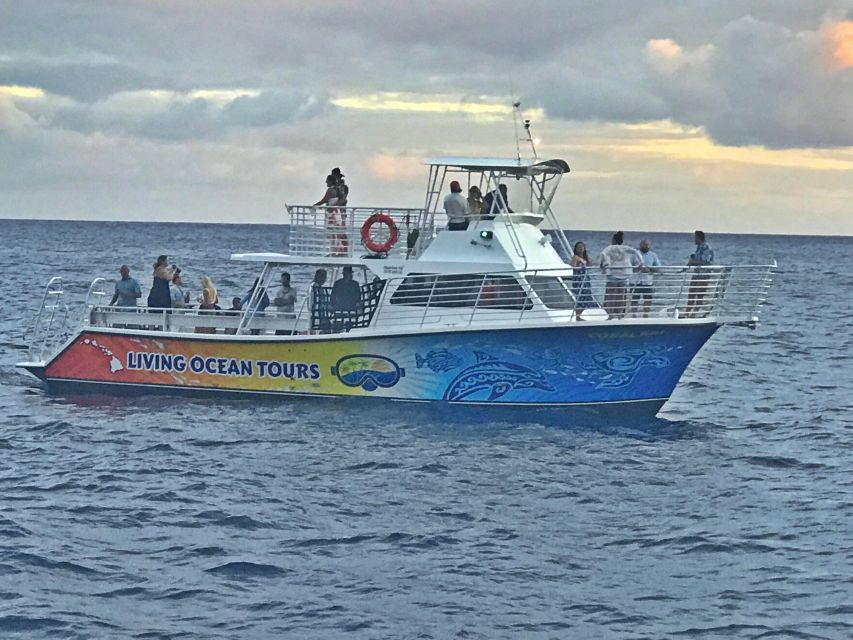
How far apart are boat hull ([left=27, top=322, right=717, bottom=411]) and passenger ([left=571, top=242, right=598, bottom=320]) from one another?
0.82 meters

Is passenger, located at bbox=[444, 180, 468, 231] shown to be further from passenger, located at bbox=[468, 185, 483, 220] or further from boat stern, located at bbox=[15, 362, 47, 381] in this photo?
boat stern, located at bbox=[15, 362, 47, 381]

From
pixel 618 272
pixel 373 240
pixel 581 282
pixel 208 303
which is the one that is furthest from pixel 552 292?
pixel 208 303

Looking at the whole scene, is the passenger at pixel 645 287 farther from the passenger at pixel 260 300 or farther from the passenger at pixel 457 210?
the passenger at pixel 260 300

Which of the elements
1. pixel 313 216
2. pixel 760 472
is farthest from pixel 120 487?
pixel 760 472

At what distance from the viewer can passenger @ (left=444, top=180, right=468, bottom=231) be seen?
75.0 feet

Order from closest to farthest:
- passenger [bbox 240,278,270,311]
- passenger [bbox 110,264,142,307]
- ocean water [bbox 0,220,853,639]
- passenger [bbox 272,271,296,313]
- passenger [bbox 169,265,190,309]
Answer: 1. ocean water [bbox 0,220,853,639]
2. passenger [bbox 240,278,270,311]
3. passenger [bbox 272,271,296,313]
4. passenger [bbox 169,265,190,309]
5. passenger [bbox 110,264,142,307]

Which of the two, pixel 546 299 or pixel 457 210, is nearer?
pixel 546 299

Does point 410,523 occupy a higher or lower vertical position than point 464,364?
lower

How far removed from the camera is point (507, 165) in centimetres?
2300

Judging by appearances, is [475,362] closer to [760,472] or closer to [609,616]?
[760,472]

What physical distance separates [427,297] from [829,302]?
155ft

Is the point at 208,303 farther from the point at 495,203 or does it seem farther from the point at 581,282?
the point at 581,282

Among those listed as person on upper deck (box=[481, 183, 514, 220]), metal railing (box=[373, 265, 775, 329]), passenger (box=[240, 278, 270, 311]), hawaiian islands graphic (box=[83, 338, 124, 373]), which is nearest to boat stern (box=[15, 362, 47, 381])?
hawaiian islands graphic (box=[83, 338, 124, 373])

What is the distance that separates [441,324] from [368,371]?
1446 millimetres
